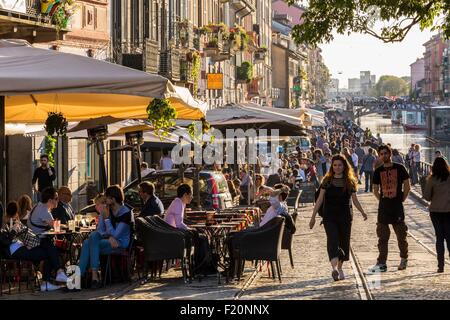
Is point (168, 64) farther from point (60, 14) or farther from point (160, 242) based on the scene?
point (160, 242)

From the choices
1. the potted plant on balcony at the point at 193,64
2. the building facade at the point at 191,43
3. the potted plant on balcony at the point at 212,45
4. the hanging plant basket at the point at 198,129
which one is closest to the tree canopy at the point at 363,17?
the hanging plant basket at the point at 198,129

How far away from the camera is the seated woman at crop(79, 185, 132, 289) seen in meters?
14.9

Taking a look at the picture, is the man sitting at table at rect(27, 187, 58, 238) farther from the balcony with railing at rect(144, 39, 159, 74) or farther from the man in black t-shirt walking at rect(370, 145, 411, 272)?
the balcony with railing at rect(144, 39, 159, 74)

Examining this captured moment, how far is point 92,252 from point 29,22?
10164 mm

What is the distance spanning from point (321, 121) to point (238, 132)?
15.3 meters

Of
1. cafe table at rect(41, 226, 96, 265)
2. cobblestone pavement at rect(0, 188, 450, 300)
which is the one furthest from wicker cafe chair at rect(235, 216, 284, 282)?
cafe table at rect(41, 226, 96, 265)

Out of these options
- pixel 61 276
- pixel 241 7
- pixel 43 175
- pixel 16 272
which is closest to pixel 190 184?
pixel 43 175

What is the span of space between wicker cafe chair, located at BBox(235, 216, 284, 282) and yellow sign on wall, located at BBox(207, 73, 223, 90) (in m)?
37.7

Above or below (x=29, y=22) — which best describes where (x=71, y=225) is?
below

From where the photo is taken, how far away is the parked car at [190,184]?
2286 cm

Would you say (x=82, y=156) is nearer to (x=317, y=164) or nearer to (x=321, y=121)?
(x=317, y=164)

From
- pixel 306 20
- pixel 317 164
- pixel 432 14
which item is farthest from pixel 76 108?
pixel 317 164

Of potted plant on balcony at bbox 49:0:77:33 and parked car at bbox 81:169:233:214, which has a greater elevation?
potted plant on balcony at bbox 49:0:77:33

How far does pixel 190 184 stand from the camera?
23.5 m
